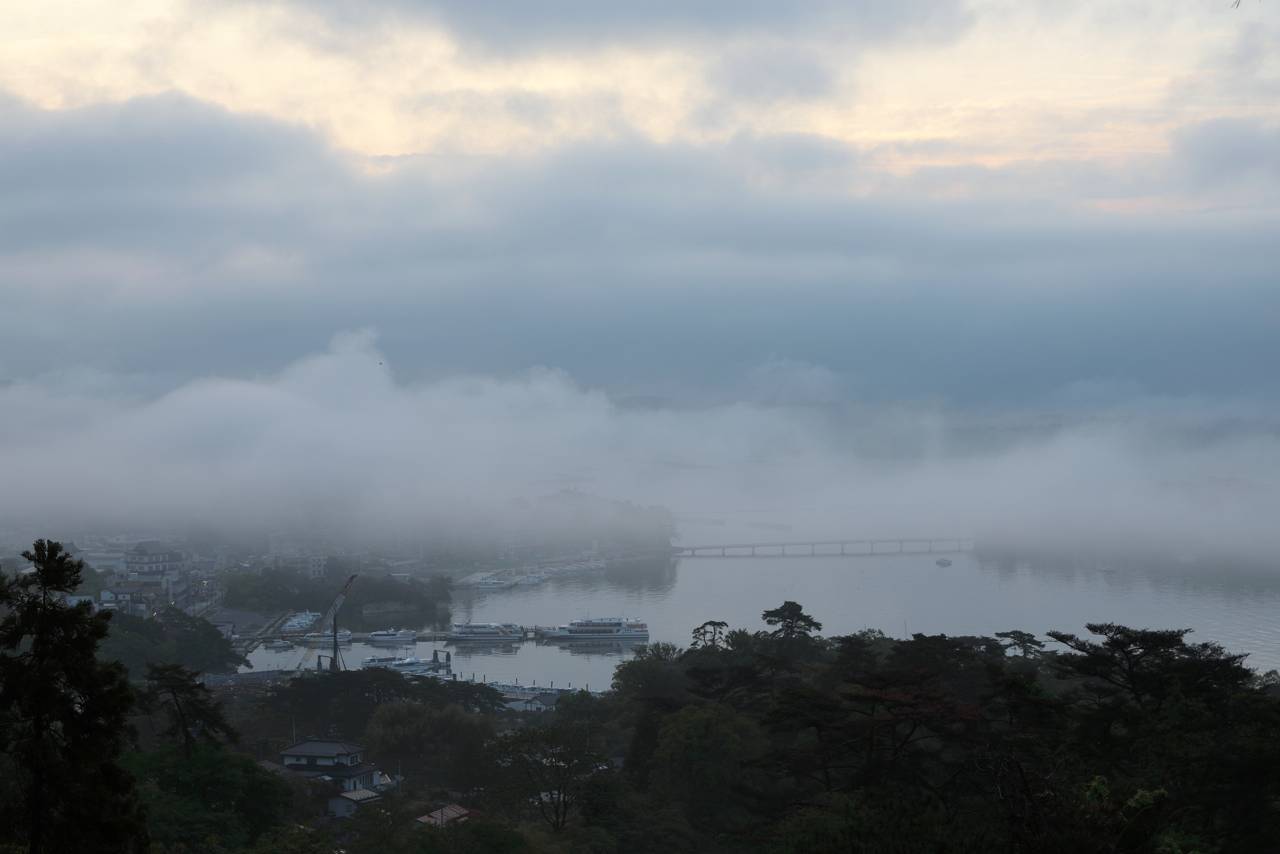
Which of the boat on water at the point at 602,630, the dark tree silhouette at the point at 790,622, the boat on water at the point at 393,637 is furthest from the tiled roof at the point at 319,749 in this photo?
the boat on water at the point at 393,637

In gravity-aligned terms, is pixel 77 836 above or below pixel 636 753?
above

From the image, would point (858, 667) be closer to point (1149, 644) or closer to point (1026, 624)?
point (1149, 644)

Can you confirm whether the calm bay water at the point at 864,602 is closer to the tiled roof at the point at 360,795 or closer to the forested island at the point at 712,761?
the forested island at the point at 712,761

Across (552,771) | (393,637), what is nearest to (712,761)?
(552,771)

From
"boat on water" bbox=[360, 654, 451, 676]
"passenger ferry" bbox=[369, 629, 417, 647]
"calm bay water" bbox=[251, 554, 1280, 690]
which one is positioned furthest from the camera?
"passenger ferry" bbox=[369, 629, 417, 647]

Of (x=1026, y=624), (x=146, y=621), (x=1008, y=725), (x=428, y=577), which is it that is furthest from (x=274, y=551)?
(x=1008, y=725)

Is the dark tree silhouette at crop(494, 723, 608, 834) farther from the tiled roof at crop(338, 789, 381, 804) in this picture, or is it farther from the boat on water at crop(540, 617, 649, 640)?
the boat on water at crop(540, 617, 649, 640)

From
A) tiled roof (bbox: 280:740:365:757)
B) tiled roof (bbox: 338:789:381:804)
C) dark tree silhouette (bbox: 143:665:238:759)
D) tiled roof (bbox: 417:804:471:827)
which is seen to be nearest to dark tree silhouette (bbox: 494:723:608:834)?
tiled roof (bbox: 417:804:471:827)
